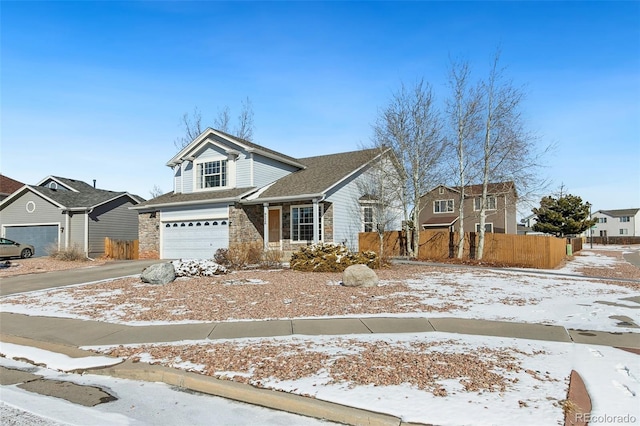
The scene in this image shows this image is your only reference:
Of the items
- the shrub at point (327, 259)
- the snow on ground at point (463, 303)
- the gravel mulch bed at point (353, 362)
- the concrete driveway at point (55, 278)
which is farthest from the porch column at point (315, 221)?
the gravel mulch bed at point (353, 362)

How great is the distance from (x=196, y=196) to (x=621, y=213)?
86822 millimetres

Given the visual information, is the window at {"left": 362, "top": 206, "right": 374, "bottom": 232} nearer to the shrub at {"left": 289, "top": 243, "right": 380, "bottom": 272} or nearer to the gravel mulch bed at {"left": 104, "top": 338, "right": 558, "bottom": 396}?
the shrub at {"left": 289, "top": 243, "right": 380, "bottom": 272}

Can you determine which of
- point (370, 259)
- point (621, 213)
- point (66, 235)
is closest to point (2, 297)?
point (370, 259)

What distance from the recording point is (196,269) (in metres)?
14.4

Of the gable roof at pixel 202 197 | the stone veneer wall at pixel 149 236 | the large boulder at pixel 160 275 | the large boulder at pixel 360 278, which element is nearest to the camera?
the large boulder at pixel 360 278

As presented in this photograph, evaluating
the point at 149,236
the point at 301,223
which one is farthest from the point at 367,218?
the point at 149,236

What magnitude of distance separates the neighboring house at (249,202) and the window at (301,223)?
5 centimetres

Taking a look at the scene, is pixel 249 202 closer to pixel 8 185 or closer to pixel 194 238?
pixel 194 238

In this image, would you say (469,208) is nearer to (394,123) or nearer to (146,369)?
(394,123)

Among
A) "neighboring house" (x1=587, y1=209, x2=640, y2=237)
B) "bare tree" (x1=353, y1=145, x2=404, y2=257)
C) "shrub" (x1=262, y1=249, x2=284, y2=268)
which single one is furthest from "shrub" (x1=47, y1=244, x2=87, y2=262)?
"neighboring house" (x1=587, y1=209, x2=640, y2=237)

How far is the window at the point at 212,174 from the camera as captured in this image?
24.4 m

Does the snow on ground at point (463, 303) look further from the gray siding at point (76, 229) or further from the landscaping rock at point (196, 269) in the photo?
the gray siding at point (76, 229)

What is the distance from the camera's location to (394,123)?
72.3 feet

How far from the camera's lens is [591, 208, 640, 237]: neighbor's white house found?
3164 inches
